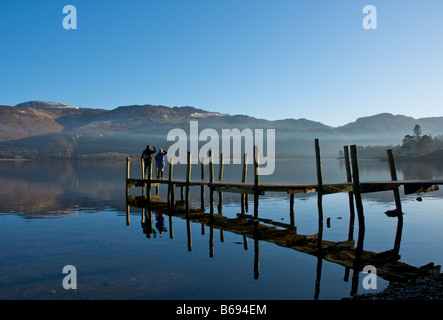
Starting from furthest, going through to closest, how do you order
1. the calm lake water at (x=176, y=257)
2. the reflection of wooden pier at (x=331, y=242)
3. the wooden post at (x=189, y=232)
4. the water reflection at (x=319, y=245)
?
1. the wooden post at (x=189, y=232)
2. the reflection of wooden pier at (x=331, y=242)
3. the water reflection at (x=319, y=245)
4. the calm lake water at (x=176, y=257)

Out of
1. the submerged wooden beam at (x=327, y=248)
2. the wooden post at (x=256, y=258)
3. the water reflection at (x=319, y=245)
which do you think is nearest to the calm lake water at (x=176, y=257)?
the wooden post at (x=256, y=258)

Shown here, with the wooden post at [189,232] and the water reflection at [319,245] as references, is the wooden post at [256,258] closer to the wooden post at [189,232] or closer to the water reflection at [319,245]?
the water reflection at [319,245]

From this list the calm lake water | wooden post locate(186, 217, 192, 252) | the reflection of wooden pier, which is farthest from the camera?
wooden post locate(186, 217, 192, 252)

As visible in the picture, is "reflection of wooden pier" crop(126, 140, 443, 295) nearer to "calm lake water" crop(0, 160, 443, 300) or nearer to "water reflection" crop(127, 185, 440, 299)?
"water reflection" crop(127, 185, 440, 299)

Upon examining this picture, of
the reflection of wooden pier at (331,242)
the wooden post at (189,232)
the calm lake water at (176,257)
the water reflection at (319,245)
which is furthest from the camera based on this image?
the wooden post at (189,232)

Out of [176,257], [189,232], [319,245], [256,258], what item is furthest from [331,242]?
[189,232]

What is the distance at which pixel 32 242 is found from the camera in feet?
57.4

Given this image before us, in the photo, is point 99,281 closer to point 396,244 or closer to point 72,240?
point 72,240

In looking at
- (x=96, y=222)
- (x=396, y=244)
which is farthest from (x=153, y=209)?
(x=396, y=244)

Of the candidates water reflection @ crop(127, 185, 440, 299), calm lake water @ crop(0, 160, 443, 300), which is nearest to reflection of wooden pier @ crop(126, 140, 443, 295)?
water reflection @ crop(127, 185, 440, 299)

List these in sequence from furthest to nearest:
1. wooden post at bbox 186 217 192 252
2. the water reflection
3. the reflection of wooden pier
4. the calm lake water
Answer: wooden post at bbox 186 217 192 252 < the reflection of wooden pier < the water reflection < the calm lake water

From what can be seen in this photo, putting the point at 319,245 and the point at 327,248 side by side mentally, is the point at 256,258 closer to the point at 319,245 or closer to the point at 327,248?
the point at 319,245

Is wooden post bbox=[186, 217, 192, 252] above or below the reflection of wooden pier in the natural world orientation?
below

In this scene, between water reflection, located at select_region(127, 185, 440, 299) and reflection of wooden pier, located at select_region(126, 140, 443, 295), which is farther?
reflection of wooden pier, located at select_region(126, 140, 443, 295)
